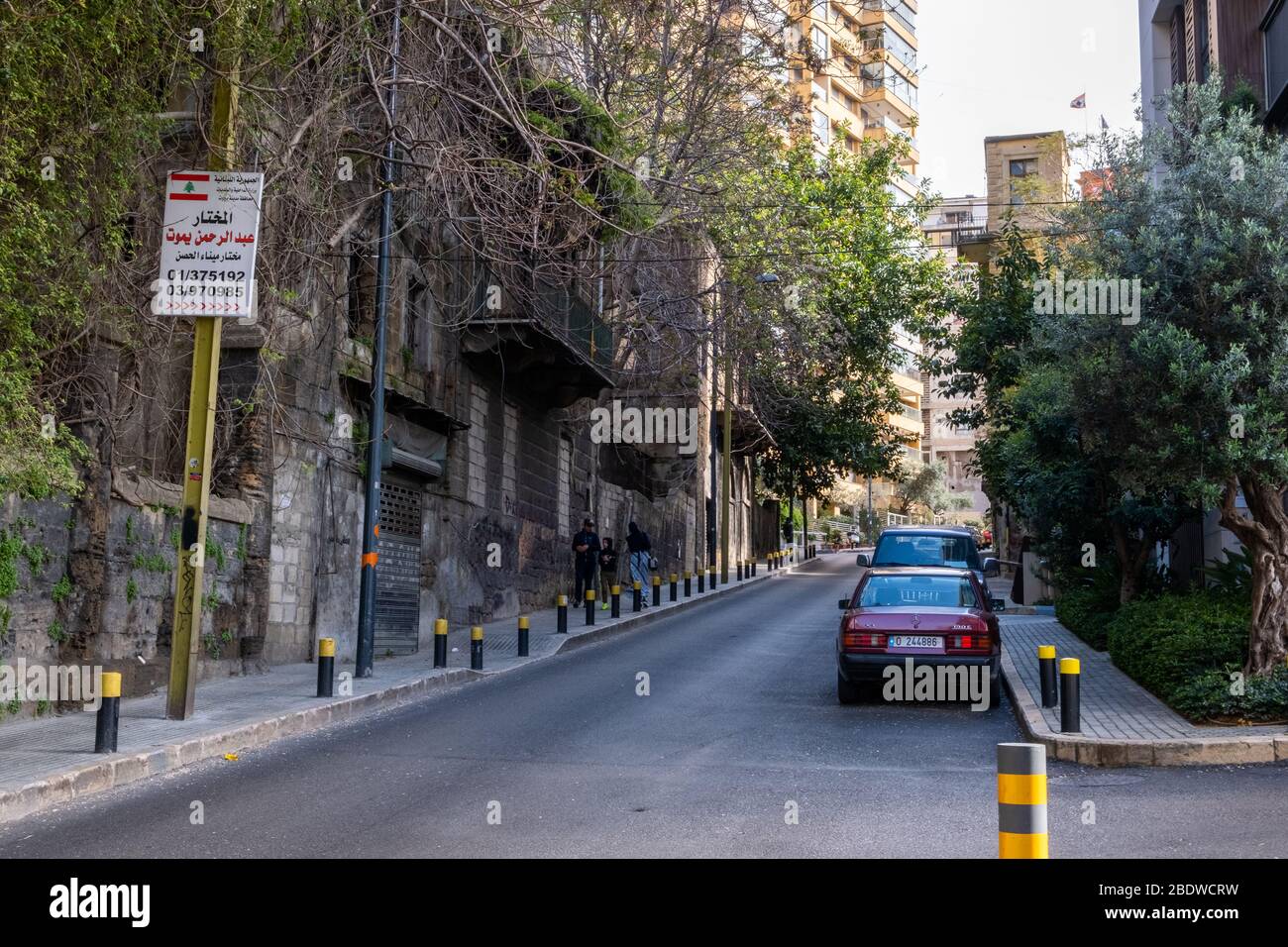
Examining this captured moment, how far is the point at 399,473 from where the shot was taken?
19.1m

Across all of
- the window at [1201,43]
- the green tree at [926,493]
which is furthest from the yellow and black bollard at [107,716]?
the green tree at [926,493]

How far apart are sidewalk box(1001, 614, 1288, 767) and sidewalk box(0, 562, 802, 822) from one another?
648cm

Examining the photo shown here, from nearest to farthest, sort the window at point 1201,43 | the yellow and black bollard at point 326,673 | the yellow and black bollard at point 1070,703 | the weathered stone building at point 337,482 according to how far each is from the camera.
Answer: the yellow and black bollard at point 1070,703, the weathered stone building at point 337,482, the yellow and black bollard at point 326,673, the window at point 1201,43

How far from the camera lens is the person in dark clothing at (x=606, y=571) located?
27.2 metres

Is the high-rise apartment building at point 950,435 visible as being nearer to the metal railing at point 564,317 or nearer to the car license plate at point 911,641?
the metal railing at point 564,317

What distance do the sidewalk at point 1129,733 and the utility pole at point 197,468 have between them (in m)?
7.28

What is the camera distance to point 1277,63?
16.3 m

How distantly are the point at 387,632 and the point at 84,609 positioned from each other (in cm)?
718

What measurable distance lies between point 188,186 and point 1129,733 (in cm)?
940

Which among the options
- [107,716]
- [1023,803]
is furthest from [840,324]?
A: [1023,803]

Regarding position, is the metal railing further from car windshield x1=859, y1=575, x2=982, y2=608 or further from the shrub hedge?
the shrub hedge

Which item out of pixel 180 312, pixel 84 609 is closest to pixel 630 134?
pixel 180 312

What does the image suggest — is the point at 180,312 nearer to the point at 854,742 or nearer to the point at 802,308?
the point at 854,742

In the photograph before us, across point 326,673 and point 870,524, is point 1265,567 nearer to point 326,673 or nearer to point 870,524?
point 326,673
